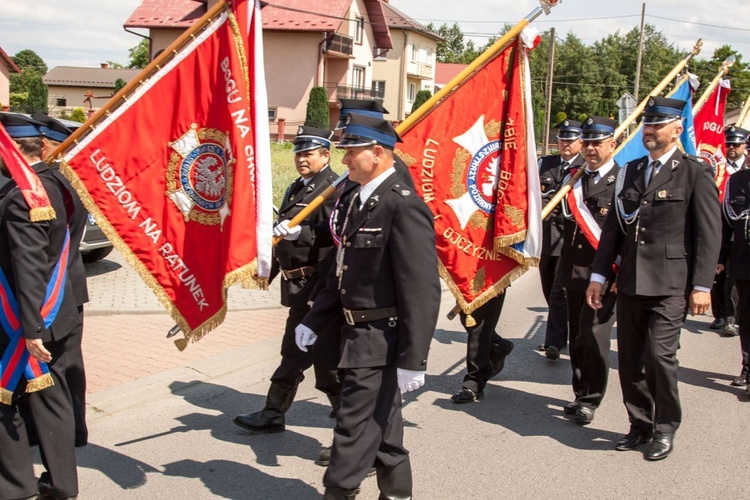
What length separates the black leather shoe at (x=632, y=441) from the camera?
5379 mm

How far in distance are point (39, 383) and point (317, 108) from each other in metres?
37.2

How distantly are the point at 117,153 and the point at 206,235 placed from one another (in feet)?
2.14

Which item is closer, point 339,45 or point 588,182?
point 588,182

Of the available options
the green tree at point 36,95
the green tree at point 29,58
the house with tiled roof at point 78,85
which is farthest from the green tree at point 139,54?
the green tree at point 36,95

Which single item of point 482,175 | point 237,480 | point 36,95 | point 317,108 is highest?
point 317,108

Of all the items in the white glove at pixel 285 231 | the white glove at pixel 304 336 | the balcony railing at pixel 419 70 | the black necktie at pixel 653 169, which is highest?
the balcony railing at pixel 419 70

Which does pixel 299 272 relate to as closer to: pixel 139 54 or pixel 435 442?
pixel 435 442

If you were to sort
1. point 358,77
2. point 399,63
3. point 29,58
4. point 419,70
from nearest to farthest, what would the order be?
point 358,77 → point 399,63 → point 419,70 → point 29,58

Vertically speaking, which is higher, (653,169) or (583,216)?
(653,169)

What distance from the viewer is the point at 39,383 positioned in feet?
13.1

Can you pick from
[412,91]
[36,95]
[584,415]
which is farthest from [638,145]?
[412,91]

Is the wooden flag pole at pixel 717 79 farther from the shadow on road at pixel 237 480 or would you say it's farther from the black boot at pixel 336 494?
the black boot at pixel 336 494

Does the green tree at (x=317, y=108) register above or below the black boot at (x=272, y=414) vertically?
above

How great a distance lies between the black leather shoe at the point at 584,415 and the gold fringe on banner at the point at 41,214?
392 cm
